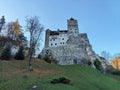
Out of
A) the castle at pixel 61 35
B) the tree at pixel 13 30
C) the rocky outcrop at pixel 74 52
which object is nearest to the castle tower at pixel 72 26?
the castle at pixel 61 35

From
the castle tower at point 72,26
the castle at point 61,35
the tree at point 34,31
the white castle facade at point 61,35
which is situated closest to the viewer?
the tree at point 34,31

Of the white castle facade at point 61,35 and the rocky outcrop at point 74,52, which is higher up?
the white castle facade at point 61,35

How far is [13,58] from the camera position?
5822 centimetres

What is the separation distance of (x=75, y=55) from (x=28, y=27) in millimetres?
24061

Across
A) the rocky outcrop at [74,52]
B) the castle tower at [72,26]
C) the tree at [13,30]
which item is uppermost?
the castle tower at [72,26]

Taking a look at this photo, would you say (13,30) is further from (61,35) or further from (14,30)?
(61,35)

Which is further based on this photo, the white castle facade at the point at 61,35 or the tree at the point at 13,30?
the white castle facade at the point at 61,35

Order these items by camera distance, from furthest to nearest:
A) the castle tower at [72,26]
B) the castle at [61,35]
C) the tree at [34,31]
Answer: the castle tower at [72,26] < the castle at [61,35] < the tree at [34,31]

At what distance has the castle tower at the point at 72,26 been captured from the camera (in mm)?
87500

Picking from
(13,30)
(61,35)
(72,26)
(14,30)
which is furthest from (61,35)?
(13,30)

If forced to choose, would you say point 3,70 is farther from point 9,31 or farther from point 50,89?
point 9,31

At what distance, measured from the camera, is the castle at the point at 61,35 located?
278ft

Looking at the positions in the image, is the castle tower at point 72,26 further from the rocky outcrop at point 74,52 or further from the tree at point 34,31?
the tree at point 34,31

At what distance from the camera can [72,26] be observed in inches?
3526
